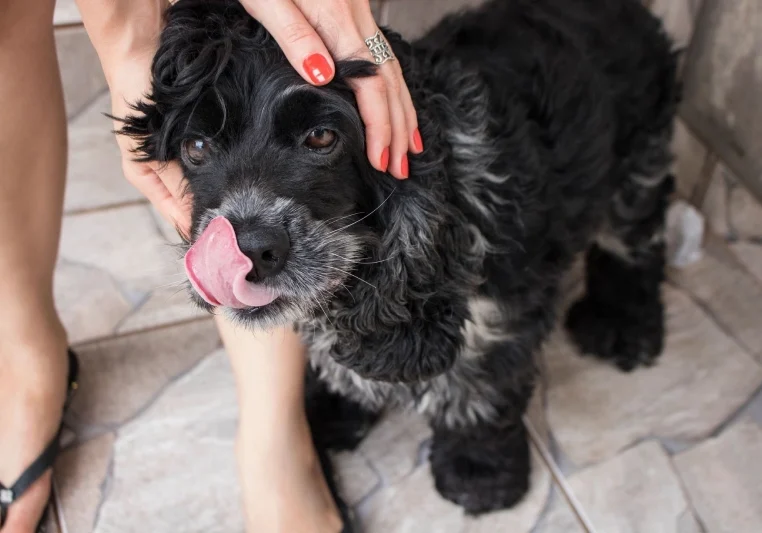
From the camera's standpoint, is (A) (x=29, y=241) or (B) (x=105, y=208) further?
(B) (x=105, y=208)

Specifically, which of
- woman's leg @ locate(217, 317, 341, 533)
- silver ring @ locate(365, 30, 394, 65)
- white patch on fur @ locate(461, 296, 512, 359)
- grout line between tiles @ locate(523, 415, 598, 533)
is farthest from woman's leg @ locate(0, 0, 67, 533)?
grout line between tiles @ locate(523, 415, 598, 533)

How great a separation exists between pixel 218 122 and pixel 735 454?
1.60 m

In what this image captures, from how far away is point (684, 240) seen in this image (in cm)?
248

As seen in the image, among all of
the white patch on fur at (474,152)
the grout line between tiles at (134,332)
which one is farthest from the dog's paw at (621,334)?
the grout line between tiles at (134,332)

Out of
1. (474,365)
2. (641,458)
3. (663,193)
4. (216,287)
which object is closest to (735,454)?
(641,458)

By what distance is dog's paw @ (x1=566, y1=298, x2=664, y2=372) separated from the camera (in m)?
2.18

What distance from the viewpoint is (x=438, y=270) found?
1381mm

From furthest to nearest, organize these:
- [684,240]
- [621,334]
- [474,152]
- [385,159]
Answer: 1. [684,240]
2. [621,334]
3. [474,152]
4. [385,159]

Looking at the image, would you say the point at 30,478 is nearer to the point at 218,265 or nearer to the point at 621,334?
the point at 218,265

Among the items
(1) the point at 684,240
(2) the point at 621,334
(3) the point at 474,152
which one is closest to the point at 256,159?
(3) the point at 474,152

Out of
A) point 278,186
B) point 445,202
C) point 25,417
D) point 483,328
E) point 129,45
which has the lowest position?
point 25,417

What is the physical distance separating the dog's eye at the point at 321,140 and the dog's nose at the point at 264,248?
145 millimetres

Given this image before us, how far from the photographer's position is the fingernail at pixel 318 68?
1129mm

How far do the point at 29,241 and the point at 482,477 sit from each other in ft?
3.87
